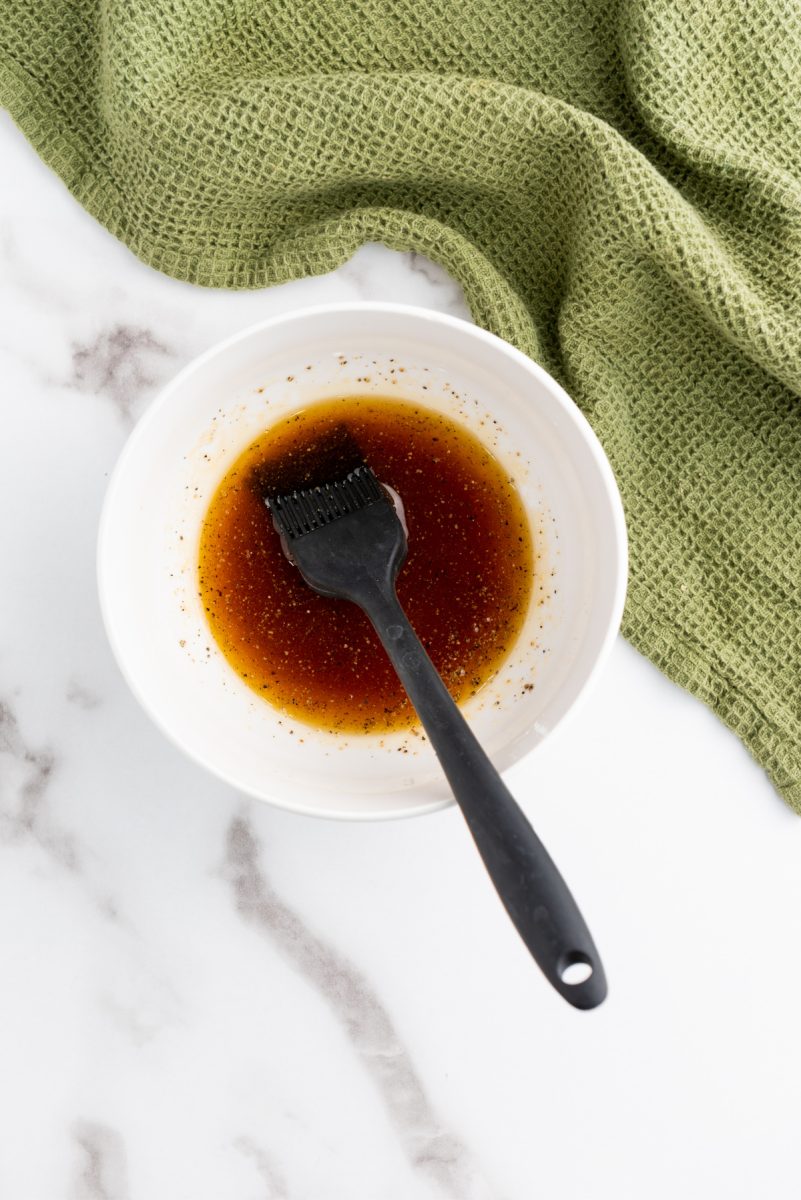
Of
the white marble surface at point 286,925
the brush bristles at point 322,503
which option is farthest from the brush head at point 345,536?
the white marble surface at point 286,925

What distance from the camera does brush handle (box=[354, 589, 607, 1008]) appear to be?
0.46 meters

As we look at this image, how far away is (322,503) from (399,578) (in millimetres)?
73

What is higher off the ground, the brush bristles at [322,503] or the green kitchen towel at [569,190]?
the green kitchen towel at [569,190]

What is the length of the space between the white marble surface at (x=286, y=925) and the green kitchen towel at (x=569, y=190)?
1.5 inches

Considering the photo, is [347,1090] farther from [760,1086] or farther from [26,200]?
[26,200]

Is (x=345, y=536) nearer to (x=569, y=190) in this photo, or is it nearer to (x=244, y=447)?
(x=244, y=447)

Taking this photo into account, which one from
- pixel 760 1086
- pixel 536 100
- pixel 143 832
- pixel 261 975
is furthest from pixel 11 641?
pixel 760 1086

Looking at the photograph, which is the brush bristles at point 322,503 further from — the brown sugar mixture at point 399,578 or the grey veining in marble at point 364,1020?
the grey veining in marble at point 364,1020

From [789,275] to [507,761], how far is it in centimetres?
39

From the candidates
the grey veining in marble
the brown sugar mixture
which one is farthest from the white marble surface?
the brown sugar mixture

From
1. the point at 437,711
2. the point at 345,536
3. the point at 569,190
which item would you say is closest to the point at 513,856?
the point at 437,711

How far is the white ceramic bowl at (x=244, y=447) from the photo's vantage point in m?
0.55

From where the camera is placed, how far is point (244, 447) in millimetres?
631

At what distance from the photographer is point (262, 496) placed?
0.64 meters
